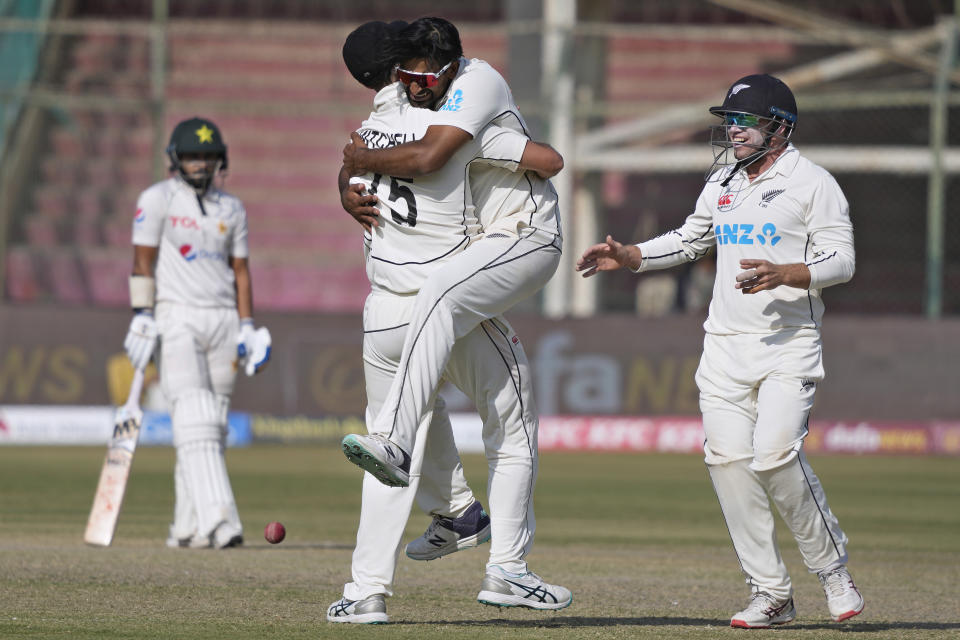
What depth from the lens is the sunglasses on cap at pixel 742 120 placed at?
18.1 feet

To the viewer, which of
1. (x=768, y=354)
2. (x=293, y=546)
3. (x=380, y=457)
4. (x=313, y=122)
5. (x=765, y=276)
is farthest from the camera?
(x=313, y=122)

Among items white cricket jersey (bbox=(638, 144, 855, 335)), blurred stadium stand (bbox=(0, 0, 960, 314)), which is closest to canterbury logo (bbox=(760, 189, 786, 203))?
white cricket jersey (bbox=(638, 144, 855, 335))

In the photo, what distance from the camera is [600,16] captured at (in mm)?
19891

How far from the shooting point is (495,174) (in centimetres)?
536

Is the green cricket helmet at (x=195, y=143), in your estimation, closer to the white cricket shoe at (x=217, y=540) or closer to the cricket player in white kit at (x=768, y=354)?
the white cricket shoe at (x=217, y=540)

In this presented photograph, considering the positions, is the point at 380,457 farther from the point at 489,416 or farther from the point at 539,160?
the point at 539,160

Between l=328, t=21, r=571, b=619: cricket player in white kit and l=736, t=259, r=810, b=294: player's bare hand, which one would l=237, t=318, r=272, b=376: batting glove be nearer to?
l=328, t=21, r=571, b=619: cricket player in white kit

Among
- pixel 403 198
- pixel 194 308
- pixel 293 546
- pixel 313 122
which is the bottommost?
pixel 293 546

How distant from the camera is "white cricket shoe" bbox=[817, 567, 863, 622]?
535 centimetres

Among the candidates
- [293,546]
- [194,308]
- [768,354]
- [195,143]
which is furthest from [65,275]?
[768,354]

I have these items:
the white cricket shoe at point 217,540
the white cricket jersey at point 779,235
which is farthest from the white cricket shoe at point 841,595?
the white cricket shoe at point 217,540

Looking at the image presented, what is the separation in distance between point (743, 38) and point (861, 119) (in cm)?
223

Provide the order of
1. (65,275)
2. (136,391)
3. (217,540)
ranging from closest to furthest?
(217,540) < (136,391) < (65,275)

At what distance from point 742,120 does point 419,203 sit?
1.24 metres
